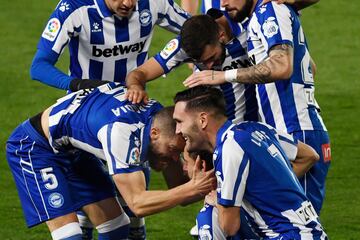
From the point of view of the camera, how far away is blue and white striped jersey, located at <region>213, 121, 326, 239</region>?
8.12 meters

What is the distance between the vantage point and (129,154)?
889 centimetres

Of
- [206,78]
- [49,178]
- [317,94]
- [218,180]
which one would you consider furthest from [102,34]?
[317,94]

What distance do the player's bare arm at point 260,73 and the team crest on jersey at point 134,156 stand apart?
64 centimetres

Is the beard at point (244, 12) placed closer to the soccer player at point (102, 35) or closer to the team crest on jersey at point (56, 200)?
the soccer player at point (102, 35)

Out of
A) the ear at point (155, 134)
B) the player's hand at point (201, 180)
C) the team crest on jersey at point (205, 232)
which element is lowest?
the team crest on jersey at point (205, 232)

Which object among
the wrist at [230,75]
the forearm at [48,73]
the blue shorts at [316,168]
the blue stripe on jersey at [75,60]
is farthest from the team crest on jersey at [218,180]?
the blue stripe on jersey at [75,60]

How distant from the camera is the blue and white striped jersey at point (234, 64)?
9.98 m

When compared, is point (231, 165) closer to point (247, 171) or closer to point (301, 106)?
point (247, 171)

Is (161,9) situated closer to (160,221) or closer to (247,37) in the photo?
(247,37)

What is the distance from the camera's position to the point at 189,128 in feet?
27.6

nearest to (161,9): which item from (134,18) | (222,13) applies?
(134,18)

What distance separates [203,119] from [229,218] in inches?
27.8

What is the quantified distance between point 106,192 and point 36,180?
2.13ft

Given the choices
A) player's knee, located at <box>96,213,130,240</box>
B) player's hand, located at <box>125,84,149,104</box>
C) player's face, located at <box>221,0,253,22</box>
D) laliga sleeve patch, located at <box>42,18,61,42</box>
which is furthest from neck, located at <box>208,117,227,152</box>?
laliga sleeve patch, located at <box>42,18,61,42</box>
